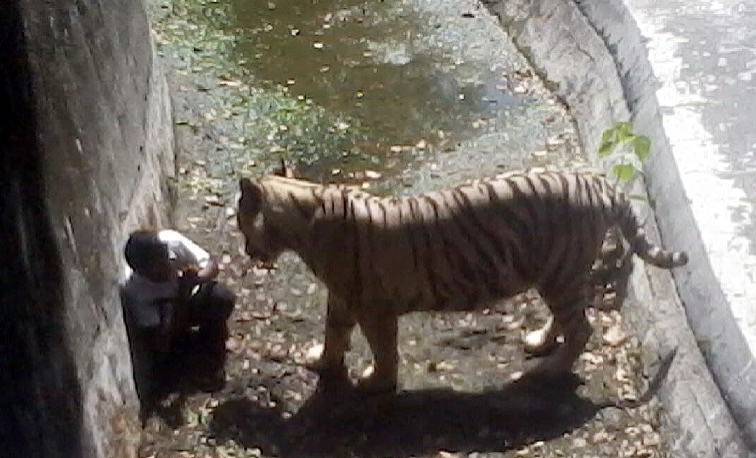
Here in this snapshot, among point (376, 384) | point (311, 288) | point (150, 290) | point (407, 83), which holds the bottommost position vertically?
point (376, 384)

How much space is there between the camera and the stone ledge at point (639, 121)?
396cm

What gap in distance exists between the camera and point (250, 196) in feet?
13.6

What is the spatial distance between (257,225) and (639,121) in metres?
1.64

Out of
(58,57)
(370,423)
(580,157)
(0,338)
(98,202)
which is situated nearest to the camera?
(0,338)

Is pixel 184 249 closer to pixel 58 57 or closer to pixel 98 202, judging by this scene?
pixel 98 202

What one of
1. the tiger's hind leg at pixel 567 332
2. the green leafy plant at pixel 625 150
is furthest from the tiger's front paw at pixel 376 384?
the green leafy plant at pixel 625 150

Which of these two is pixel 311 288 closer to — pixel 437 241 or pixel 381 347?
pixel 381 347

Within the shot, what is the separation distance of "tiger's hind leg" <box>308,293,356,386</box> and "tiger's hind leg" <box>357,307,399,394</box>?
2.2 inches

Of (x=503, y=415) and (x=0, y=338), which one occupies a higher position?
(x=0, y=338)

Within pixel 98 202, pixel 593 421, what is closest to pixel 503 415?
pixel 593 421

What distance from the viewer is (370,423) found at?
4.32 meters

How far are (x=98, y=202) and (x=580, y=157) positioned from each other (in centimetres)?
231

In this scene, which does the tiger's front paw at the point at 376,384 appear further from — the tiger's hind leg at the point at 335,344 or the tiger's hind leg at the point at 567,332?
the tiger's hind leg at the point at 567,332

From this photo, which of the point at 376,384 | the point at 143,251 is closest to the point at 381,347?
the point at 376,384
